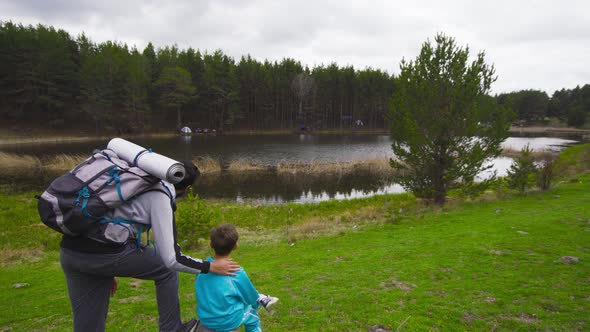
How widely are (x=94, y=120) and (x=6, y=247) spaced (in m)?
62.5

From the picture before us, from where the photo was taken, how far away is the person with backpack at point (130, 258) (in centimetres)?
279

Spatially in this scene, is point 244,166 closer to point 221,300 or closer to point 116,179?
point 221,300

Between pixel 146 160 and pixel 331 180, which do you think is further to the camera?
pixel 331 180

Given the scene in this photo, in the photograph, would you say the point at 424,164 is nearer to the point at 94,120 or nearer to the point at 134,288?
the point at 134,288

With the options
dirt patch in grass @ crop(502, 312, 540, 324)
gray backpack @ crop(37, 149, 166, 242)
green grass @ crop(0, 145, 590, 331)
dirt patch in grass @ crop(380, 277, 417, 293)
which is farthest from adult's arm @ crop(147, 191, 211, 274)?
dirt patch in grass @ crop(502, 312, 540, 324)

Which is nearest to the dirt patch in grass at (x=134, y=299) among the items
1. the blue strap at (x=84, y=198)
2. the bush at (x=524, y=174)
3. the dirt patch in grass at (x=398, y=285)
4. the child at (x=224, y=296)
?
the child at (x=224, y=296)

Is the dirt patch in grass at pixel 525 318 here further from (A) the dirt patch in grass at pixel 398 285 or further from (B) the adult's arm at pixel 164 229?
(B) the adult's arm at pixel 164 229

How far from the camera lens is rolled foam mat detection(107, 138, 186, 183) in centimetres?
265

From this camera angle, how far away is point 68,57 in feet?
207

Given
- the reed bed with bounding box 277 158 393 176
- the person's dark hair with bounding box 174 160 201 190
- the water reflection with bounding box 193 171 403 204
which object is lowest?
the water reflection with bounding box 193 171 403 204

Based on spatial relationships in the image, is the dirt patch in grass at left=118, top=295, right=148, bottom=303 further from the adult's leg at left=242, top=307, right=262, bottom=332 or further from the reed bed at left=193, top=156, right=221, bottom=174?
the reed bed at left=193, top=156, right=221, bottom=174

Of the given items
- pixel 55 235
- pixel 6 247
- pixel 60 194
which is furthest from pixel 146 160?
pixel 55 235

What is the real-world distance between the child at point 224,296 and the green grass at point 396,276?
5.79 ft

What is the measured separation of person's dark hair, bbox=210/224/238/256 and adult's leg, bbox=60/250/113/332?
3.60 feet
